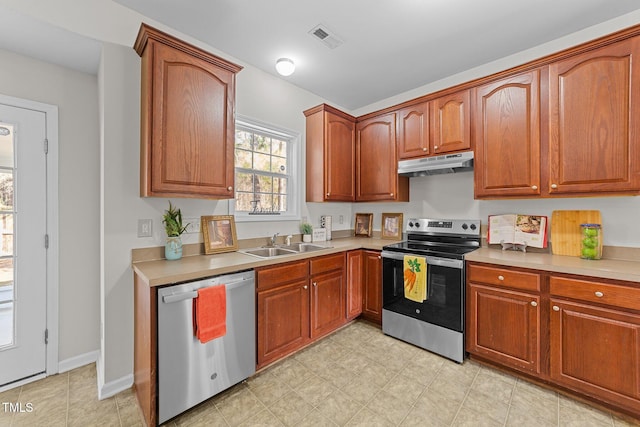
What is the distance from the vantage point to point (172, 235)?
206 cm

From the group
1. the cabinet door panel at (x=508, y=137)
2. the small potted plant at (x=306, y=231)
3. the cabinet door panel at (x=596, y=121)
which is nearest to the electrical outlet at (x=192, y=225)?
the small potted plant at (x=306, y=231)

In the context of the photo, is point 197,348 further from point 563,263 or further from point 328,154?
point 563,263

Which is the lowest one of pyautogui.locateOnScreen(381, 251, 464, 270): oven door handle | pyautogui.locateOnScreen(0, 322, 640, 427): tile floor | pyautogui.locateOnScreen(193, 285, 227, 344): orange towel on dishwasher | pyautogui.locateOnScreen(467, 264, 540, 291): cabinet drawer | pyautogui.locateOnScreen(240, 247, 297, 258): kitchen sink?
pyautogui.locateOnScreen(0, 322, 640, 427): tile floor

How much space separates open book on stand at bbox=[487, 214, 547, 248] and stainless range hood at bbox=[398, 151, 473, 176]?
1.91 ft

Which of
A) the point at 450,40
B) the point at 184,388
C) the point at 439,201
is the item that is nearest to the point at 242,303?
the point at 184,388

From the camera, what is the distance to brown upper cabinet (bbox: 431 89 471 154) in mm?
2549

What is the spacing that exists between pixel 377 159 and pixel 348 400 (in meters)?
2.44

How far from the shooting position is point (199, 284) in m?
1.67

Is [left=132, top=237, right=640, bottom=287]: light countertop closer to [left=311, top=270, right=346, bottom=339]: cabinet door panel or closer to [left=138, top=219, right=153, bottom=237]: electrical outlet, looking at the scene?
[left=138, top=219, right=153, bottom=237]: electrical outlet

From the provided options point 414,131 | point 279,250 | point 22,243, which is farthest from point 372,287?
point 22,243

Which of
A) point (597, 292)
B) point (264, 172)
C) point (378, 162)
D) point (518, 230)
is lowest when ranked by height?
point (597, 292)

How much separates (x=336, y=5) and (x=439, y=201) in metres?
2.15

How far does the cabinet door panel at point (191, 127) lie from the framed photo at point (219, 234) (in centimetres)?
34

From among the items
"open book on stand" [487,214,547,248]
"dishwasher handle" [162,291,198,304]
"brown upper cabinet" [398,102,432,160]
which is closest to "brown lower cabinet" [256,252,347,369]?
"dishwasher handle" [162,291,198,304]
